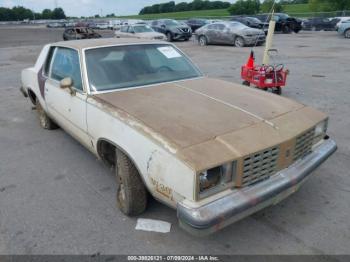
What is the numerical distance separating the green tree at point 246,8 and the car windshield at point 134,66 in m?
53.1

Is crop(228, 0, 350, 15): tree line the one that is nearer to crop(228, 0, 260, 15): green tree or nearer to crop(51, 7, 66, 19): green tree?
crop(228, 0, 260, 15): green tree

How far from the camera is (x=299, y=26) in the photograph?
88.5 ft

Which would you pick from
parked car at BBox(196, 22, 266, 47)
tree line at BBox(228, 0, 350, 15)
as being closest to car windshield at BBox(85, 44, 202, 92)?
parked car at BBox(196, 22, 266, 47)

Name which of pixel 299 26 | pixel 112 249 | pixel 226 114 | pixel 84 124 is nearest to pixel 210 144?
pixel 226 114

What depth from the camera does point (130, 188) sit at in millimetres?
2834

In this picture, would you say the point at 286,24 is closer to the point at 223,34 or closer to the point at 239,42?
the point at 223,34

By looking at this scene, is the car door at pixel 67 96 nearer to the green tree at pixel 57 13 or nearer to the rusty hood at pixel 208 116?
the rusty hood at pixel 208 116

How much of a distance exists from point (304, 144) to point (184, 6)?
96763 millimetres

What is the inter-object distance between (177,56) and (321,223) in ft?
8.44

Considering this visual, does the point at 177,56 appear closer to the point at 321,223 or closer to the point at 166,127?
the point at 166,127

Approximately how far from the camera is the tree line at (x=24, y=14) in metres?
108

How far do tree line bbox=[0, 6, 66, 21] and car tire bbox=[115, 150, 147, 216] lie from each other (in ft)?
405

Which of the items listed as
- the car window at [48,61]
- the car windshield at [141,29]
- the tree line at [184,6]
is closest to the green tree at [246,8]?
the tree line at [184,6]

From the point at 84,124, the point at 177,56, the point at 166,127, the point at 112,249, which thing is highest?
the point at 177,56
